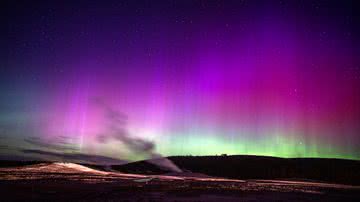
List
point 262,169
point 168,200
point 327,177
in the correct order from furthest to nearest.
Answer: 1. point 262,169
2. point 327,177
3. point 168,200

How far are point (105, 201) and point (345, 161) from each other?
88.7 metres

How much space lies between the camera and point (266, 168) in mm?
85750

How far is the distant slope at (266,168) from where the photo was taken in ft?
242

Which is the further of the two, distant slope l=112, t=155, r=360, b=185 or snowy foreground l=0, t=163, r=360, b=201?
distant slope l=112, t=155, r=360, b=185

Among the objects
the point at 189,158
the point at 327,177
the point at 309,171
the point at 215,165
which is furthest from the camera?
the point at 189,158

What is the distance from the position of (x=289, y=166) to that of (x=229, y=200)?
244 ft

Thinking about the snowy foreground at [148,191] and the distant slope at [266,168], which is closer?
the snowy foreground at [148,191]

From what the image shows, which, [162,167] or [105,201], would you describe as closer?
[105,201]

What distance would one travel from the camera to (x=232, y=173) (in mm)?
82938

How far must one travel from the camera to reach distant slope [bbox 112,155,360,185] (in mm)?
73812

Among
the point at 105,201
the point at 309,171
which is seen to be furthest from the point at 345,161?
the point at 105,201

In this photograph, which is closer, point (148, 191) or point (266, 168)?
point (148, 191)

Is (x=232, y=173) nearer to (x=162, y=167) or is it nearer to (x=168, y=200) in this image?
(x=162, y=167)

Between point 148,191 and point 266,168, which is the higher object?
point 266,168
